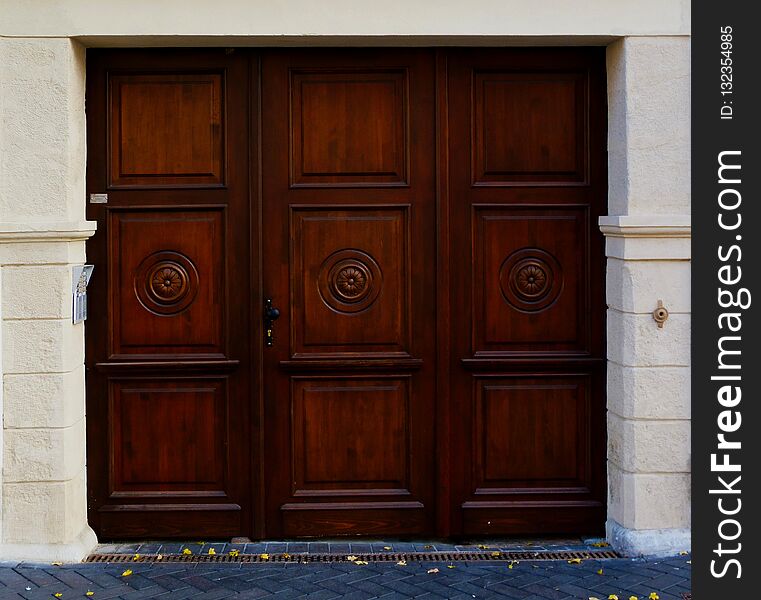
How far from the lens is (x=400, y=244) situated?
7.72 metres

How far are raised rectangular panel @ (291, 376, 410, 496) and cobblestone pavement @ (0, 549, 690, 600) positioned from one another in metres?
0.60

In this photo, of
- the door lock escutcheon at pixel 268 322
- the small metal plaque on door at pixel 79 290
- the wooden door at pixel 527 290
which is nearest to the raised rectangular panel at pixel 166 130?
the small metal plaque on door at pixel 79 290

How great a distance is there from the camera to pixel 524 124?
7695 millimetres

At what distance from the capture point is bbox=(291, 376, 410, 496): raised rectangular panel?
775 cm

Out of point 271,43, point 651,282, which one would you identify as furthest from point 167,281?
point 651,282

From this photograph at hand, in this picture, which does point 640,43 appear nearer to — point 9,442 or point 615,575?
point 615,575

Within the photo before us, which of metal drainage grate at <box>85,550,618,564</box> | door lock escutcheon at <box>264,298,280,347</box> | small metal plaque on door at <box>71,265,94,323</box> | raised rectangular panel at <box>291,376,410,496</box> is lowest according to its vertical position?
metal drainage grate at <box>85,550,618,564</box>

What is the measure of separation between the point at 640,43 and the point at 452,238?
60.0 inches

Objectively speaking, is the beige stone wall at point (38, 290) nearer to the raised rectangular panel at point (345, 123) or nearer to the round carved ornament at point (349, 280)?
the raised rectangular panel at point (345, 123)

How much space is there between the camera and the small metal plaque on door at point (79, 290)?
7398 millimetres

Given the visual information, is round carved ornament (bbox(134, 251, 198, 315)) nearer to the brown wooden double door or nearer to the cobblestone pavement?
the brown wooden double door

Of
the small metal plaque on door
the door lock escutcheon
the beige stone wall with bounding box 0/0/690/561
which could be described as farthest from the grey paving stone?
the small metal plaque on door

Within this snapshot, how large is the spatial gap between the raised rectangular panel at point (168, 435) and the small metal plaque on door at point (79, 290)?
493 millimetres
